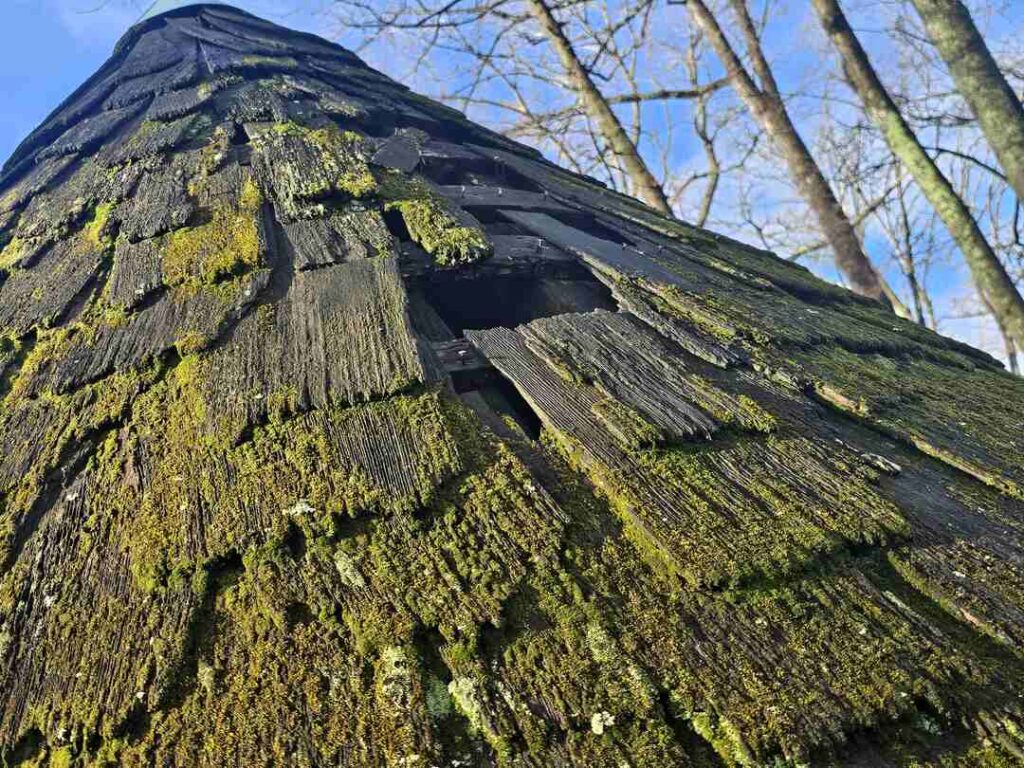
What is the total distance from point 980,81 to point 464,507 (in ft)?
17.7

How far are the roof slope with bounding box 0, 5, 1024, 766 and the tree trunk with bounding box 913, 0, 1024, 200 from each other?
9.76ft

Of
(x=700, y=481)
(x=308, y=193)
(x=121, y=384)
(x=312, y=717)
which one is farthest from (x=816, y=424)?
(x=308, y=193)

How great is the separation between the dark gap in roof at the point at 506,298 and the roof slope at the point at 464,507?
1 cm

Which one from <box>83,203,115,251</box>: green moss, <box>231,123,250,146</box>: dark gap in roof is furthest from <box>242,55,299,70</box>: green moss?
<box>83,203,115,251</box>: green moss

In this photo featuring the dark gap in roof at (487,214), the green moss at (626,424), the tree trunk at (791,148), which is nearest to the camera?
the green moss at (626,424)

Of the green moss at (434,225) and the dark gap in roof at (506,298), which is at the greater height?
the green moss at (434,225)

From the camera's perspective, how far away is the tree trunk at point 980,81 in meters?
4.93

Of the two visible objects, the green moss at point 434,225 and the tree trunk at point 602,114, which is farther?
the tree trunk at point 602,114

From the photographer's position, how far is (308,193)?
2.82 metres

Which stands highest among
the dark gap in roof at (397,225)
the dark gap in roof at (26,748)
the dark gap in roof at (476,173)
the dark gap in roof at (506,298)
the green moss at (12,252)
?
the dark gap in roof at (476,173)

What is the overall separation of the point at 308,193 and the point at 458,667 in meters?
2.16

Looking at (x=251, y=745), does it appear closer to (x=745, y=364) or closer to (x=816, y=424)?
(x=816, y=424)

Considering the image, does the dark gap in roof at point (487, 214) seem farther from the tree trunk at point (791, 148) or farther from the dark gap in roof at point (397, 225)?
the tree trunk at point (791, 148)

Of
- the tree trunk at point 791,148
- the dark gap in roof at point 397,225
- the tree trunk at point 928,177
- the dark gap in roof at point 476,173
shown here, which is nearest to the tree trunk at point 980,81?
the tree trunk at point 928,177
